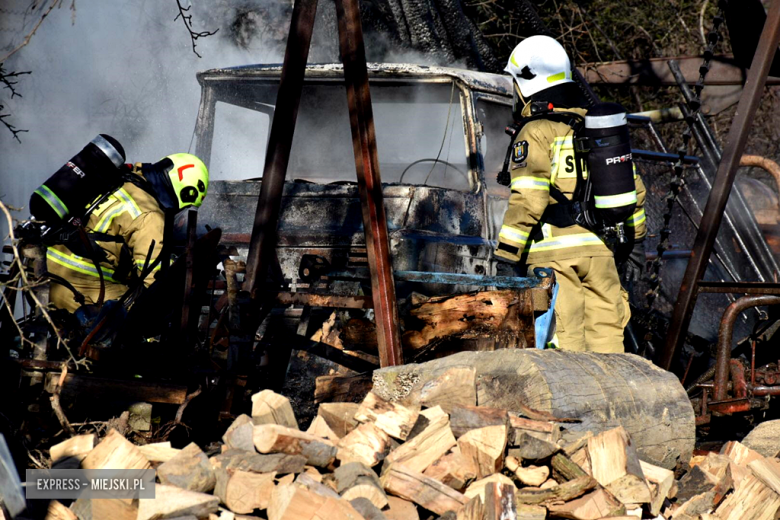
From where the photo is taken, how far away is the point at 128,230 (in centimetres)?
452

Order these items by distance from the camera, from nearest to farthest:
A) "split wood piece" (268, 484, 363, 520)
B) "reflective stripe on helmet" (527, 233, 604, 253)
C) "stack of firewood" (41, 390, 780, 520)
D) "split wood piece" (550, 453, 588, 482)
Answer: "split wood piece" (268, 484, 363, 520), "stack of firewood" (41, 390, 780, 520), "split wood piece" (550, 453, 588, 482), "reflective stripe on helmet" (527, 233, 604, 253)

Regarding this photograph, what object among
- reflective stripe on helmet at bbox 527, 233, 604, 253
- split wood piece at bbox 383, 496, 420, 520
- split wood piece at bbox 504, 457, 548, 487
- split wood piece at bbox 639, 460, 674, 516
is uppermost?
reflective stripe on helmet at bbox 527, 233, 604, 253

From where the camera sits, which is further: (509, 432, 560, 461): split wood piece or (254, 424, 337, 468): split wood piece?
(509, 432, 560, 461): split wood piece

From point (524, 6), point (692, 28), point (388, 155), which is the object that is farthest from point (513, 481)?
point (692, 28)

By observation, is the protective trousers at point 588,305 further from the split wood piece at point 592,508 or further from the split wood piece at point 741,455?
the split wood piece at point 592,508

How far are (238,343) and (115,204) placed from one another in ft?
3.64

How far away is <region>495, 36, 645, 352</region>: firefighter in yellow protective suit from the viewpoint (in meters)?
4.36

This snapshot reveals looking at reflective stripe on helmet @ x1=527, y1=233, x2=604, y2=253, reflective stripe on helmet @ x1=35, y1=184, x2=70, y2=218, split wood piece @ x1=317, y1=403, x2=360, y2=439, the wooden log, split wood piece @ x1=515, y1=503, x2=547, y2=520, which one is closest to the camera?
split wood piece @ x1=515, y1=503, x2=547, y2=520

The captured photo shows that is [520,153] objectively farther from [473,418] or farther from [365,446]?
[365,446]

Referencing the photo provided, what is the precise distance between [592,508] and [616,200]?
195 cm

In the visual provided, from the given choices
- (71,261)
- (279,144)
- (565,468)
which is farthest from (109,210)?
(565,468)

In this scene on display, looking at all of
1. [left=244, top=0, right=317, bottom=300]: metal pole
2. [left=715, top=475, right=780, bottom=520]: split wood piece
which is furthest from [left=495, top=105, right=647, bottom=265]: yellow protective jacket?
[left=715, top=475, right=780, bottom=520]: split wood piece

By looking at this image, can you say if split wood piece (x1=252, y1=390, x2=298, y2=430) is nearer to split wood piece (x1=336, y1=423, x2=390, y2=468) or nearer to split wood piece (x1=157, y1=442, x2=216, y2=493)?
split wood piece (x1=336, y1=423, x2=390, y2=468)

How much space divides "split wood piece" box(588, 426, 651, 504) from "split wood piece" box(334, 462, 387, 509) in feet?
2.56
